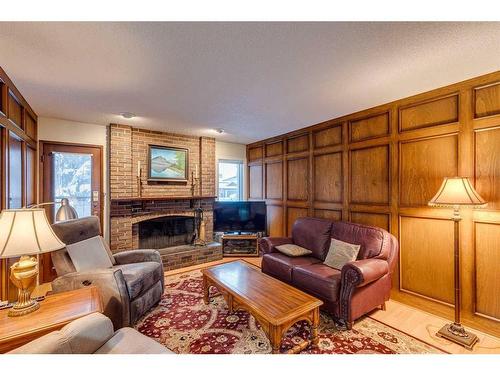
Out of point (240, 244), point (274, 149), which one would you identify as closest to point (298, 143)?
point (274, 149)

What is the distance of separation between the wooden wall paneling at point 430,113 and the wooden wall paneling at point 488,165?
12.3 inches

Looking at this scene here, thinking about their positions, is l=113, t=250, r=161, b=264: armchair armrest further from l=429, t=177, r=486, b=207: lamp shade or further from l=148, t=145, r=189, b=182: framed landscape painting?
l=429, t=177, r=486, b=207: lamp shade

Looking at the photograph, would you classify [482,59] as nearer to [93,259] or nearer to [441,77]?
[441,77]

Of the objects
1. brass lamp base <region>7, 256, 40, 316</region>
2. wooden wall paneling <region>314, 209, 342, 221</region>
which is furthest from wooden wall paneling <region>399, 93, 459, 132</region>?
brass lamp base <region>7, 256, 40, 316</region>

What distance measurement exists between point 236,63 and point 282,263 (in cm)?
233

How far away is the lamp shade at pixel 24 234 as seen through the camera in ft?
4.25

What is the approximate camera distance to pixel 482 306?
2.18 meters

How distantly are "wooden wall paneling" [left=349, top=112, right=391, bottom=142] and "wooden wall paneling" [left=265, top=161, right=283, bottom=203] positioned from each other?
5.22ft

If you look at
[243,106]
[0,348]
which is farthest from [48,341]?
[243,106]

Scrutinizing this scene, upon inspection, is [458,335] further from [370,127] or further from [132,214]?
[132,214]

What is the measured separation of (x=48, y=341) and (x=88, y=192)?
316 cm

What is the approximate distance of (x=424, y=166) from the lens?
256cm

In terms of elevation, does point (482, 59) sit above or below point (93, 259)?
above

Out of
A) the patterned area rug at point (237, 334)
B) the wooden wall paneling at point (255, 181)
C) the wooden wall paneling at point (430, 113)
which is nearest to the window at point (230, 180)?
the wooden wall paneling at point (255, 181)
